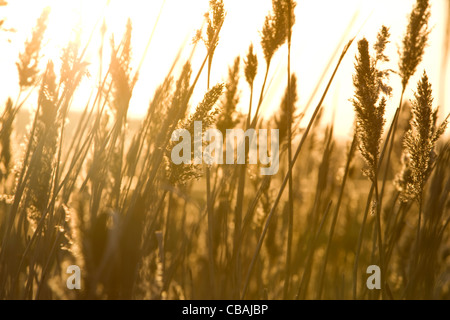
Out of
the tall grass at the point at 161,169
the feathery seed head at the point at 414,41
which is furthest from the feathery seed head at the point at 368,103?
the feathery seed head at the point at 414,41

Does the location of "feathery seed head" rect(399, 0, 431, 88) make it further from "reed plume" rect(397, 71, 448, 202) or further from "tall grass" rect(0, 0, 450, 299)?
"reed plume" rect(397, 71, 448, 202)

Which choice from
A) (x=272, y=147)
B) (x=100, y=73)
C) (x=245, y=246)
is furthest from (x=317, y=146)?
(x=100, y=73)

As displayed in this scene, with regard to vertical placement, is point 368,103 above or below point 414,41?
below

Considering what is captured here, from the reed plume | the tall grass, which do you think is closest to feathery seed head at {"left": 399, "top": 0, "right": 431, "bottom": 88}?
the tall grass

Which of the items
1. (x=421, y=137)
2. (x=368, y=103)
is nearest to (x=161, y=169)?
(x=368, y=103)

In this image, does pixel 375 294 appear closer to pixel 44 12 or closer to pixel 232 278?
pixel 232 278

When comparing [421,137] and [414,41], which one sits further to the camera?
[414,41]

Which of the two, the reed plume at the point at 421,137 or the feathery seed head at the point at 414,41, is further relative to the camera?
the feathery seed head at the point at 414,41

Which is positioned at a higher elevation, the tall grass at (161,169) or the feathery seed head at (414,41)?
the feathery seed head at (414,41)

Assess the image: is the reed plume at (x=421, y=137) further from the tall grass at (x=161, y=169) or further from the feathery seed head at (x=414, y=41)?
the feathery seed head at (x=414, y=41)

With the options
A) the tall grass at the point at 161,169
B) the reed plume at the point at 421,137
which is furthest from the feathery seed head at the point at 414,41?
the reed plume at the point at 421,137

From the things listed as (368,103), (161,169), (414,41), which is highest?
(414,41)

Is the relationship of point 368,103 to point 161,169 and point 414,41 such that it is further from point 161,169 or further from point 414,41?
point 161,169

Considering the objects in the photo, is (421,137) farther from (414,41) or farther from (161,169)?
(161,169)
